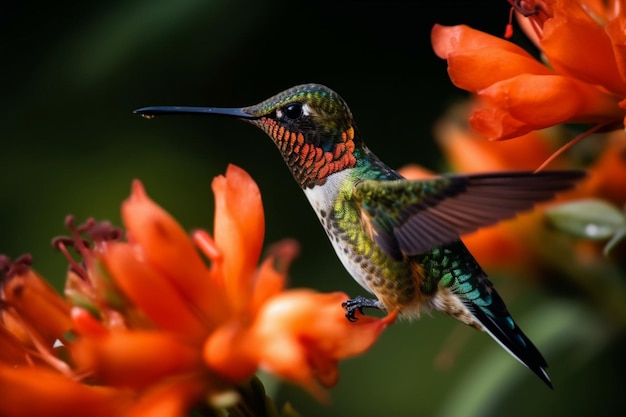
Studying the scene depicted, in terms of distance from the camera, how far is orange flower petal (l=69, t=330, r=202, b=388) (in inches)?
38.0

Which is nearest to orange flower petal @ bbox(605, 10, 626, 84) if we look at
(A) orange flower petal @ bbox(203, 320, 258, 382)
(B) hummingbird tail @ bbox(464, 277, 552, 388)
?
(B) hummingbird tail @ bbox(464, 277, 552, 388)

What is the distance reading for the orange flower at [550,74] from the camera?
1.16 meters

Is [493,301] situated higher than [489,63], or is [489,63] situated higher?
[489,63]

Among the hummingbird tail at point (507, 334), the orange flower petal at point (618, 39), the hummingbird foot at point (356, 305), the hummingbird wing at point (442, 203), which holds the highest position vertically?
the orange flower petal at point (618, 39)

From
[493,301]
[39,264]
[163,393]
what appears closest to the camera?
[163,393]

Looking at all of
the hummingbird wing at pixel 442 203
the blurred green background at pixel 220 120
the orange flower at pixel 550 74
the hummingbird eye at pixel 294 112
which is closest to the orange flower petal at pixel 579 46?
the orange flower at pixel 550 74

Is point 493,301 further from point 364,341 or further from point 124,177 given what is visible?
point 124,177

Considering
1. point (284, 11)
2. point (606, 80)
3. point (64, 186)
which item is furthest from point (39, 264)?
point (606, 80)

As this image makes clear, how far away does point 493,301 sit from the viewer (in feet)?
4.33

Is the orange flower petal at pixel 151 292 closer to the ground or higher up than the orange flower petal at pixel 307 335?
higher up

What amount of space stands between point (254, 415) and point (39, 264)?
1637 mm

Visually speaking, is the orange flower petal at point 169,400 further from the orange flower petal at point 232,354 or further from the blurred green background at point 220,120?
the blurred green background at point 220,120

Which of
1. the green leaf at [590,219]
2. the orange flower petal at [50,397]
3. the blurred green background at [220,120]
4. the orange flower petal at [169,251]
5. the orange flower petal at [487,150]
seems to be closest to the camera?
the orange flower petal at [50,397]

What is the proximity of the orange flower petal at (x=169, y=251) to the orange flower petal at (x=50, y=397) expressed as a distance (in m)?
0.13
